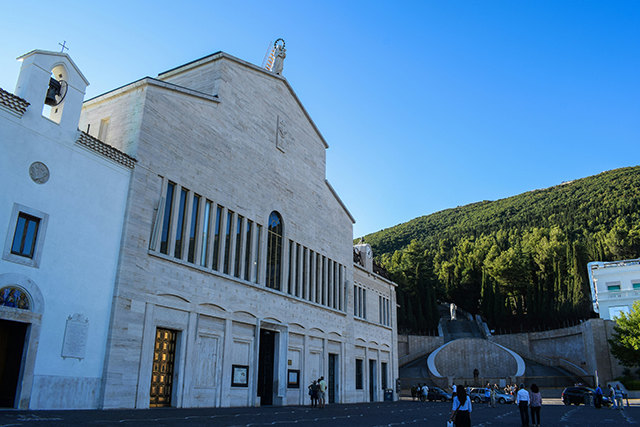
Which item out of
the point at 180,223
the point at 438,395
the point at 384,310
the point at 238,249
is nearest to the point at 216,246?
the point at 238,249

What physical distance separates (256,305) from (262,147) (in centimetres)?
847

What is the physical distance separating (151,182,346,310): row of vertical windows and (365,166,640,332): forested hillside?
37.9m

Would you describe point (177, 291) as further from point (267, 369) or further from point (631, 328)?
point (631, 328)

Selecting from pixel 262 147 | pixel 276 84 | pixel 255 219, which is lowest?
pixel 255 219

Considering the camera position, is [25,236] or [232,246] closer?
[25,236]

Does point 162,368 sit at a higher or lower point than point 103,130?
lower

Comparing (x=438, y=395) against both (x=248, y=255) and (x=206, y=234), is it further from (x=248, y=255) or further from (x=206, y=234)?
(x=206, y=234)

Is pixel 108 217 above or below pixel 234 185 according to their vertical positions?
below

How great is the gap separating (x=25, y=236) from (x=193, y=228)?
286 inches

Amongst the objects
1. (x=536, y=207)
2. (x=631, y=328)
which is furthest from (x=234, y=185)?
(x=536, y=207)

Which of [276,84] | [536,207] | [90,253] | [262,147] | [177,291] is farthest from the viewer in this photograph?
[536,207]

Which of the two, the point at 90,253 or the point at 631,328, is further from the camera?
the point at 631,328

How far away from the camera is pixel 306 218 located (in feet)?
94.6

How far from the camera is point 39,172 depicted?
14258mm
